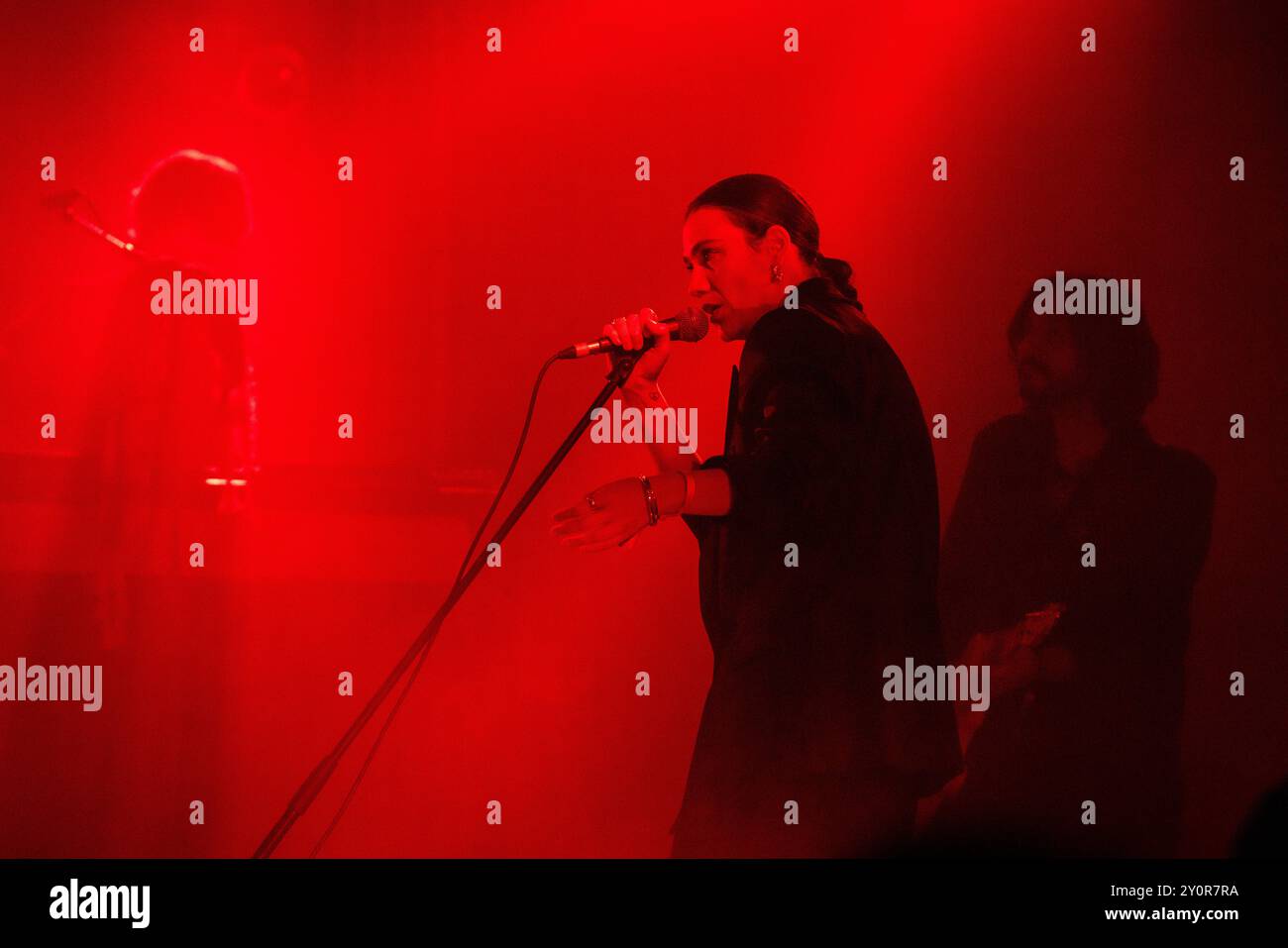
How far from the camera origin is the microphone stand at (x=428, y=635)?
214cm

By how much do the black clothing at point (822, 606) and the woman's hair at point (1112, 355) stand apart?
0.64m

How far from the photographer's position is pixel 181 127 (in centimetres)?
272

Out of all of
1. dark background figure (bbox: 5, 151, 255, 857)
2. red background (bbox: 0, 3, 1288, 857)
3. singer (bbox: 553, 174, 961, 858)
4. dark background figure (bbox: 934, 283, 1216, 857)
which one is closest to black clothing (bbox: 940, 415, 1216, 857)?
dark background figure (bbox: 934, 283, 1216, 857)

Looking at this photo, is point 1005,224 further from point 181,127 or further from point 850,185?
point 181,127

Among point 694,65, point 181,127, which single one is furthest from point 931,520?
point 181,127

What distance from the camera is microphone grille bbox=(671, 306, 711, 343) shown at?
221cm

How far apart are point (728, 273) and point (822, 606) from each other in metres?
0.76

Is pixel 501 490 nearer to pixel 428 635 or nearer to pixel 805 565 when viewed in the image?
pixel 428 635

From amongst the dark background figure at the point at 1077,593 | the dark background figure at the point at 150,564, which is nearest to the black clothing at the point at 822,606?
the dark background figure at the point at 1077,593

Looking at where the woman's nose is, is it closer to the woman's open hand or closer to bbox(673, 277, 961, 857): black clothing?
bbox(673, 277, 961, 857): black clothing

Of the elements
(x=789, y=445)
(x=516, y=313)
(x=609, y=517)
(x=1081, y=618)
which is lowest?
(x=1081, y=618)

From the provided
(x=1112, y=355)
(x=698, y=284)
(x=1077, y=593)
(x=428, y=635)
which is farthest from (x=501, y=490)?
(x=1112, y=355)

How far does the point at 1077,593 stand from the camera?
2771 mm

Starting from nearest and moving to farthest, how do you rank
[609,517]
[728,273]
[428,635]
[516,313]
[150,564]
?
[609,517]
[428,635]
[728,273]
[150,564]
[516,313]
